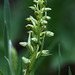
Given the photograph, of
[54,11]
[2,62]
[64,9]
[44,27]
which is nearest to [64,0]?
[64,9]

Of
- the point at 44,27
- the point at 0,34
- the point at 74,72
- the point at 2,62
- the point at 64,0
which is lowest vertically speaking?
the point at 74,72

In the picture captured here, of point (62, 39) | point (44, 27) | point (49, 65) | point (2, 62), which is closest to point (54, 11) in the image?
point (62, 39)

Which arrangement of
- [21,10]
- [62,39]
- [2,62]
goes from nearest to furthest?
1. [2,62]
2. [62,39]
3. [21,10]

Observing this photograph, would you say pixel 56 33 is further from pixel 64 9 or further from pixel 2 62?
pixel 2 62

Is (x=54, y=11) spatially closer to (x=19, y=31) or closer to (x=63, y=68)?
(x=19, y=31)

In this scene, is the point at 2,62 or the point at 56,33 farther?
the point at 56,33

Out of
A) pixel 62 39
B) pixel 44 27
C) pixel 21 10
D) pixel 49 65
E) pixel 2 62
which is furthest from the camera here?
pixel 21 10

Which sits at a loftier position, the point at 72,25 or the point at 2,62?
the point at 72,25
